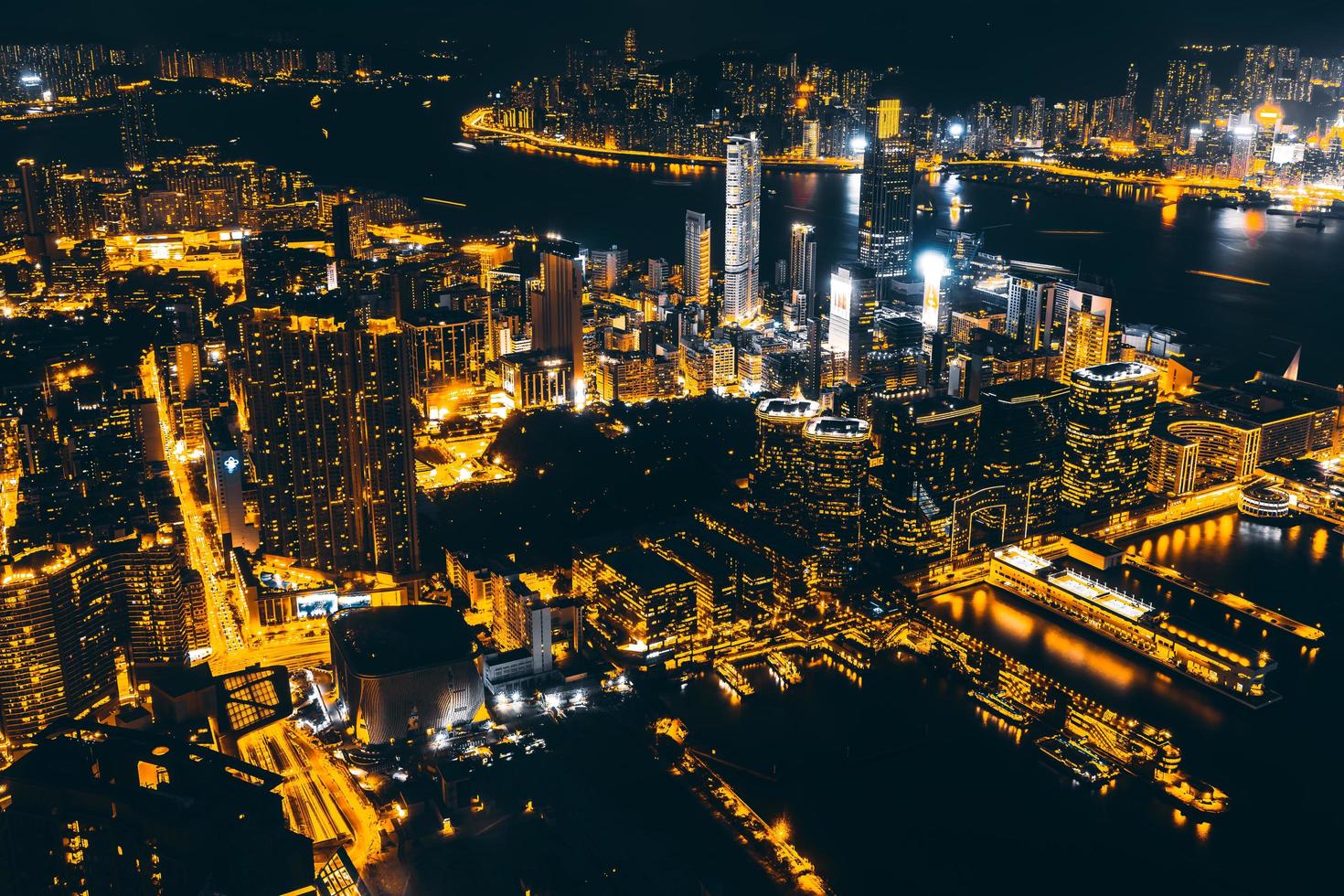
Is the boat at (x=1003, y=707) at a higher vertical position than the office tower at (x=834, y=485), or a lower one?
lower

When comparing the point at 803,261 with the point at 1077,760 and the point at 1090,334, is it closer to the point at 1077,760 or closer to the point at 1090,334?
the point at 1090,334

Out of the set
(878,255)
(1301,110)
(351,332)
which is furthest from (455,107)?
(351,332)

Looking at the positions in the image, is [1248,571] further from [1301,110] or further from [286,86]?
[286,86]

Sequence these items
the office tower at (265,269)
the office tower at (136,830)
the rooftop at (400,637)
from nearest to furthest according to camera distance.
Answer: the office tower at (136,830) < the rooftop at (400,637) < the office tower at (265,269)

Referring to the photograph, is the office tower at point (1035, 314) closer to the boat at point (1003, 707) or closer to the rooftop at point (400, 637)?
the boat at point (1003, 707)

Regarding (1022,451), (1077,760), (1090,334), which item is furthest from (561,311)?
(1077,760)

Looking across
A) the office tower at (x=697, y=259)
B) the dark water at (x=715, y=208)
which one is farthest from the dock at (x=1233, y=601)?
the office tower at (x=697, y=259)

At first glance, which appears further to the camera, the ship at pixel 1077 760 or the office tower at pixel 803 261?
the office tower at pixel 803 261

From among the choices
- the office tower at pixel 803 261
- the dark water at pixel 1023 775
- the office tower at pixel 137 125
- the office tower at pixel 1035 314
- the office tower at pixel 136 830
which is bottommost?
the dark water at pixel 1023 775
